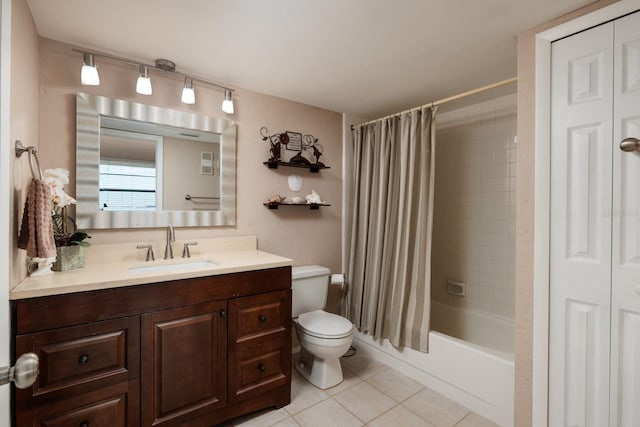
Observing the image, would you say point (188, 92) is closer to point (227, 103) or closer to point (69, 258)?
point (227, 103)

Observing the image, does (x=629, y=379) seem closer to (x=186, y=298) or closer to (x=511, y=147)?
(x=511, y=147)

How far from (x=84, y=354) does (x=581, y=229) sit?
7.76 ft

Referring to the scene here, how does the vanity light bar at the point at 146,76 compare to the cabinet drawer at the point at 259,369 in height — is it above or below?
above

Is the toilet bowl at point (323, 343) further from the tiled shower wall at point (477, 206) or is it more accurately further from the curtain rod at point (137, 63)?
the curtain rod at point (137, 63)

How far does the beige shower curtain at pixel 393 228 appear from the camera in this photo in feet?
7.52

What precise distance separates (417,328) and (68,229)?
93.9 inches

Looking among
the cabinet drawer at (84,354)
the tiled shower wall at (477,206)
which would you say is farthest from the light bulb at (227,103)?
the tiled shower wall at (477,206)

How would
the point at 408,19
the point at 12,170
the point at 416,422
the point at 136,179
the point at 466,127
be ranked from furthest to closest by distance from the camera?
the point at 466,127
the point at 136,179
the point at 416,422
the point at 408,19
the point at 12,170

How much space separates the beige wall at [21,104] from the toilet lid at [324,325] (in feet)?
5.21

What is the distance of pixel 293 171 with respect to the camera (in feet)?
8.76

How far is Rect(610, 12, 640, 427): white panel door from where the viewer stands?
4.29 ft

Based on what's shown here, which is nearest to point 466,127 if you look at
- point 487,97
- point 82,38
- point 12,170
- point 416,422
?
point 487,97

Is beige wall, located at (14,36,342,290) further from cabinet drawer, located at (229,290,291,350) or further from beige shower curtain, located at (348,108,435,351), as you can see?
cabinet drawer, located at (229,290,291,350)

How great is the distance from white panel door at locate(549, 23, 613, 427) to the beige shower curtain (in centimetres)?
83
